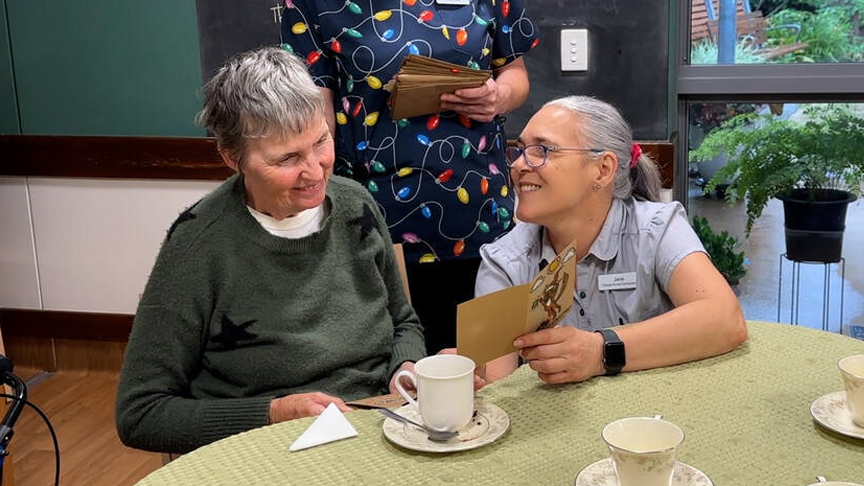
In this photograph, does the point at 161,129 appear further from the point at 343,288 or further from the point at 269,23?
the point at 343,288

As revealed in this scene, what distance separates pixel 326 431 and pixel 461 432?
0.65 ft

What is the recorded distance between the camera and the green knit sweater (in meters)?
1.69

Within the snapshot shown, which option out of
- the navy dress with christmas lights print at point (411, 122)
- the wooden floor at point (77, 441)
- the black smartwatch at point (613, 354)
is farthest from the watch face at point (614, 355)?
the wooden floor at point (77, 441)

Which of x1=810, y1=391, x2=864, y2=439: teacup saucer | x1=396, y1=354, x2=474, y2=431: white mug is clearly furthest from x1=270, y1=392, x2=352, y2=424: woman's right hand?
x1=810, y1=391, x2=864, y2=439: teacup saucer

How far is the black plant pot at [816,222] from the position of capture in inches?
136

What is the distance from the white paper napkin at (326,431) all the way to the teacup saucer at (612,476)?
0.36 metres

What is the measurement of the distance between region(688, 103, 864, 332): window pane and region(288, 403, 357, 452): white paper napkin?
2.44 meters

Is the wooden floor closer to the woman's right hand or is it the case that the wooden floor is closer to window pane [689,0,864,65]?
the woman's right hand

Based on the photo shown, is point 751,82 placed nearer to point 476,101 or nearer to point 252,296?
point 476,101

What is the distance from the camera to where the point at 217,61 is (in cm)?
364

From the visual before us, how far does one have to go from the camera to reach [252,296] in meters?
1.76

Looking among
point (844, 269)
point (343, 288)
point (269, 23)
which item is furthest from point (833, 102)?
point (343, 288)

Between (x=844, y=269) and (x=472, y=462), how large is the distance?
2.71 metres

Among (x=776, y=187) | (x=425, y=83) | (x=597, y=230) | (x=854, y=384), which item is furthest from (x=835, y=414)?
(x=776, y=187)
